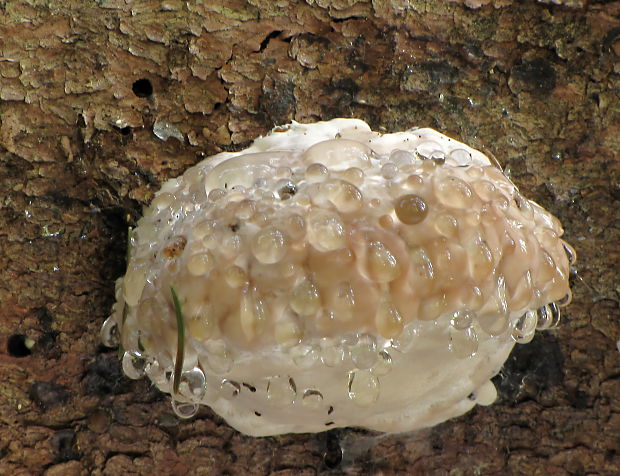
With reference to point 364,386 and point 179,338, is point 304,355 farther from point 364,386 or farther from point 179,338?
point 179,338

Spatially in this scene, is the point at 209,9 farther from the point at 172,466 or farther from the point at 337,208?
the point at 172,466

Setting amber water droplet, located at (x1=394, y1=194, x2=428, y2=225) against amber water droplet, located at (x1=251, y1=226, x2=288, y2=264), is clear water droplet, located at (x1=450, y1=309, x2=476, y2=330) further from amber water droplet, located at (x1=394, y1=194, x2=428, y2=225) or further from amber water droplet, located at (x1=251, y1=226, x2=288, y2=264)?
amber water droplet, located at (x1=251, y1=226, x2=288, y2=264)

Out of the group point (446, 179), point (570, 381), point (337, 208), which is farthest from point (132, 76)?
point (570, 381)

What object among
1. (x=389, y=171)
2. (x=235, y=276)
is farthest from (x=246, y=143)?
(x=235, y=276)

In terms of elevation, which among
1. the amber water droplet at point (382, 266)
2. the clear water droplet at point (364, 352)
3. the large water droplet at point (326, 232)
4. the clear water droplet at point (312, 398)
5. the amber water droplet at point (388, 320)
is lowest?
the clear water droplet at point (312, 398)

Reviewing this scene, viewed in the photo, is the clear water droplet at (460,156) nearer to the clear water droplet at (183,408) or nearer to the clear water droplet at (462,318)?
the clear water droplet at (462,318)

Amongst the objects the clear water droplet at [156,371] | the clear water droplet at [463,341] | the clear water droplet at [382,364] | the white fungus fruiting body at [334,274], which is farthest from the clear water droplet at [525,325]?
the clear water droplet at [156,371]
